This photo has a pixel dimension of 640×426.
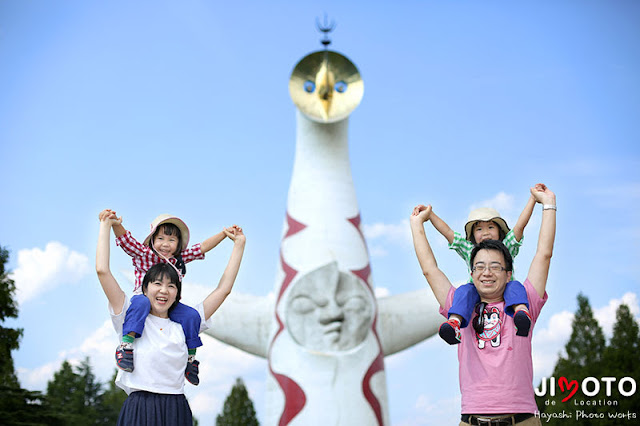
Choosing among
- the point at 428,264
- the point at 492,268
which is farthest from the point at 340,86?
the point at 492,268

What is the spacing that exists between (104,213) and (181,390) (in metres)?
0.71

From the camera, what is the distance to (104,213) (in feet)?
9.29

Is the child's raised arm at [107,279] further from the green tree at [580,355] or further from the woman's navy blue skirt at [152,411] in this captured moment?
the green tree at [580,355]

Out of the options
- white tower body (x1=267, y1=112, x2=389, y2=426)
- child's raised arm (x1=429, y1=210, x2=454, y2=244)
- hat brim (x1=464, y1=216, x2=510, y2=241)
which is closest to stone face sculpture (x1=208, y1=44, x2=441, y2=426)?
white tower body (x1=267, y1=112, x2=389, y2=426)

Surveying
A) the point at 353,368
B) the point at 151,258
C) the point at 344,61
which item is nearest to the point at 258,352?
the point at 353,368

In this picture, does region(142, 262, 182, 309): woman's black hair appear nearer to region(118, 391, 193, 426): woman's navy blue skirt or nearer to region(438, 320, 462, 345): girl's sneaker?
region(118, 391, 193, 426): woman's navy blue skirt

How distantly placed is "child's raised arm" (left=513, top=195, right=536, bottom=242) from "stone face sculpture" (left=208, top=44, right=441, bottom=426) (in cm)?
349

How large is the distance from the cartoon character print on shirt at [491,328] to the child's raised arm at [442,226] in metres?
0.54

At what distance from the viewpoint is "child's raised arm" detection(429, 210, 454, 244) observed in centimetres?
303

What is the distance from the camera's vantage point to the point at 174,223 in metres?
3.36

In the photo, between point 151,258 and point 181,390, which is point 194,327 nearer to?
point 181,390

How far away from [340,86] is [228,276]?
443 cm

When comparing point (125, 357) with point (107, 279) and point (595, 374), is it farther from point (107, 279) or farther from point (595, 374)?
point (595, 374)

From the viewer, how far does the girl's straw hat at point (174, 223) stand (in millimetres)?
3311
